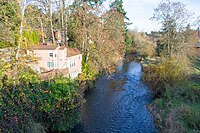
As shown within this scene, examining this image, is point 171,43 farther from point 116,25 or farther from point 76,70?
point 76,70

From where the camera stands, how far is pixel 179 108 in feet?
48.3

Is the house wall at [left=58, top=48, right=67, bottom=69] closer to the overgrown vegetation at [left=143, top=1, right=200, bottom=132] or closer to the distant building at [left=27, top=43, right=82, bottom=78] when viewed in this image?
the distant building at [left=27, top=43, right=82, bottom=78]

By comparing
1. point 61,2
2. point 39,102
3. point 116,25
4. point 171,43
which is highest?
point 61,2

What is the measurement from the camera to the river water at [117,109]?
52.9 feet

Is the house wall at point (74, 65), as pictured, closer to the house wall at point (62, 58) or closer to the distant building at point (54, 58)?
the distant building at point (54, 58)

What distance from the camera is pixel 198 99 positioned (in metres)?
17.2

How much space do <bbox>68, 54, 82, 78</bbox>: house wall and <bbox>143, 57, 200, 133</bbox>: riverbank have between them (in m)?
10.1

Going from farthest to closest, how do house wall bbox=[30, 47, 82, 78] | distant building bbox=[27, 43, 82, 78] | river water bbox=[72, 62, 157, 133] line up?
1. house wall bbox=[30, 47, 82, 78]
2. distant building bbox=[27, 43, 82, 78]
3. river water bbox=[72, 62, 157, 133]

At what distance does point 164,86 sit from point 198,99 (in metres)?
4.19

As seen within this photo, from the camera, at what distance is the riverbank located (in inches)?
509

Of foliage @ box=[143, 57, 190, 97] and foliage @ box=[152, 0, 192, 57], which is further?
foliage @ box=[152, 0, 192, 57]

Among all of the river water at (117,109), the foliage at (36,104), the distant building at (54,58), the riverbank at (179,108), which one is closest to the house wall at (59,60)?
the distant building at (54,58)

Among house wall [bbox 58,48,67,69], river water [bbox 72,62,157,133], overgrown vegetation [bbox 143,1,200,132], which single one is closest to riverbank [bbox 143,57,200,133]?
overgrown vegetation [bbox 143,1,200,132]

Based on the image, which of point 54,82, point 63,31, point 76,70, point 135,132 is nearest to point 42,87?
point 54,82
